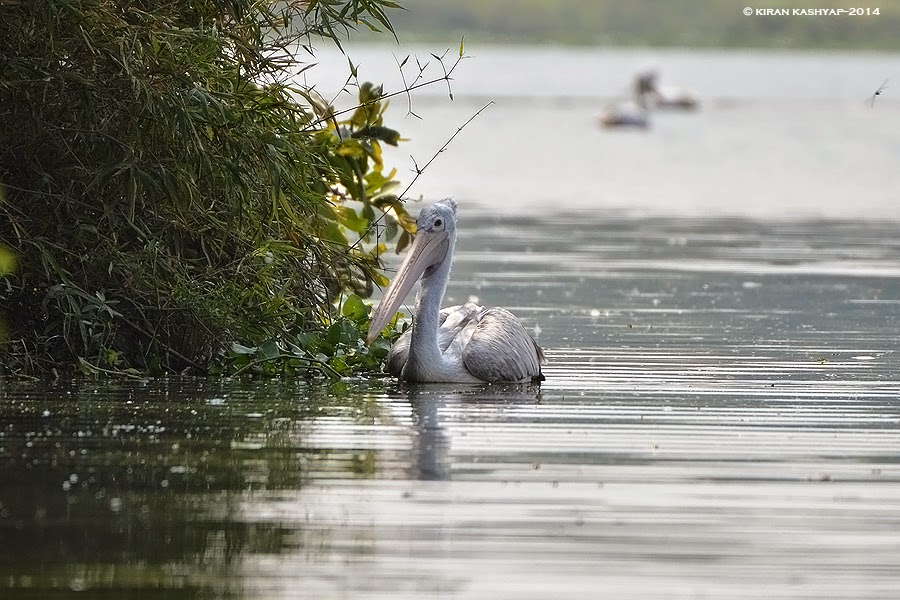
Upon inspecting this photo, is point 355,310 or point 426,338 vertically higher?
point 355,310

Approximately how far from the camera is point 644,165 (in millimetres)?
36875

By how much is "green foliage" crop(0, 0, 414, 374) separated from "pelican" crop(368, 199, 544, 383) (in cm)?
34

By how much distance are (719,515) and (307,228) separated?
4266 millimetres

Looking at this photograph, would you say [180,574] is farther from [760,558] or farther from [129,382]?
[129,382]

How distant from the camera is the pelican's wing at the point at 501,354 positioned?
9.30 m

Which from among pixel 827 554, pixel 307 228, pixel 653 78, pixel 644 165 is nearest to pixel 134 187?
pixel 307 228

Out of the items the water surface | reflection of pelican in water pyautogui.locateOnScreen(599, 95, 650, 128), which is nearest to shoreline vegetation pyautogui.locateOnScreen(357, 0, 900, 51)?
reflection of pelican in water pyautogui.locateOnScreen(599, 95, 650, 128)

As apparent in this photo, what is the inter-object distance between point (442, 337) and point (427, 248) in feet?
1.47

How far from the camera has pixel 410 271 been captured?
31.4ft

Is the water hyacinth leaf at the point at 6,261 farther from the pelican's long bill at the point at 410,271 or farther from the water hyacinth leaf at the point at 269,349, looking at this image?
the pelican's long bill at the point at 410,271

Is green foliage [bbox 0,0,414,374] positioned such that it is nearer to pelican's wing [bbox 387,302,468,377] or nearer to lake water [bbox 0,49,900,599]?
pelican's wing [bbox 387,302,468,377]

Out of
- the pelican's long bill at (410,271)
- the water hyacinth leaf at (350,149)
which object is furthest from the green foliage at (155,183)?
the water hyacinth leaf at (350,149)

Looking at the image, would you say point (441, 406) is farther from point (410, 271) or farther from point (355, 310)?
point (355, 310)

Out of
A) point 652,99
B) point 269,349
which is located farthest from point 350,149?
point 652,99
